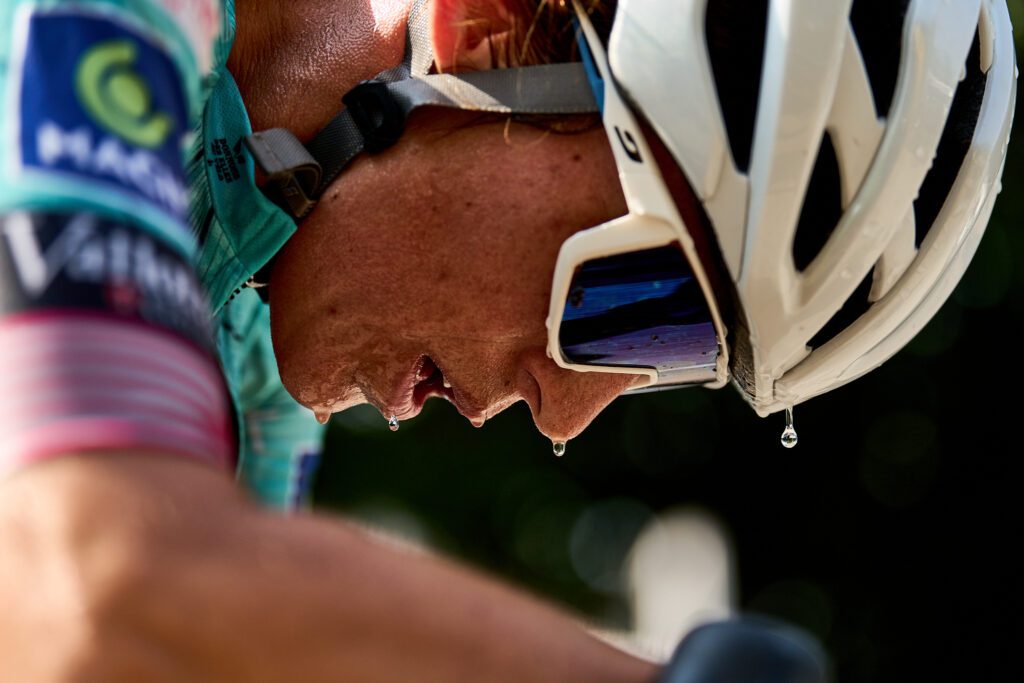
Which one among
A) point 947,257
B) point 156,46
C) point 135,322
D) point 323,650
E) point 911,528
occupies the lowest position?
point 911,528

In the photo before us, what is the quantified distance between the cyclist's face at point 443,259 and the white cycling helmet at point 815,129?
224 mm

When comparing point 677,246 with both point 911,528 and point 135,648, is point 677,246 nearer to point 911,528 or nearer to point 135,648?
point 135,648

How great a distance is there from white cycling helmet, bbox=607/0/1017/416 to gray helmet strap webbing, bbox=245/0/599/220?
140 mm

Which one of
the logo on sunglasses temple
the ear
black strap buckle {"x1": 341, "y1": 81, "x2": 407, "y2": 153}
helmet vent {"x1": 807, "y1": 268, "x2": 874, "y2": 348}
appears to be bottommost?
helmet vent {"x1": 807, "y1": 268, "x2": 874, "y2": 348}

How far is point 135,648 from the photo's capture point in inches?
46.1

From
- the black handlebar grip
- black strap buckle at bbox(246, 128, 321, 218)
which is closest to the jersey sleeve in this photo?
the black handlebar grip

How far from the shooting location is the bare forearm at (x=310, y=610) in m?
1.17

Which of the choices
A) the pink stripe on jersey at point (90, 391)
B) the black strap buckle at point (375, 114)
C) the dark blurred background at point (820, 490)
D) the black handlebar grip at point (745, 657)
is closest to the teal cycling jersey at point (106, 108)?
the pink stripe on jersey at point (90, 391)

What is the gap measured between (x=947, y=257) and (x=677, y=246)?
64 centimetres

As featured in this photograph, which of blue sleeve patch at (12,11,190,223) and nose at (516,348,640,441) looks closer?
blue sleeve patch at (12,11,190,223)

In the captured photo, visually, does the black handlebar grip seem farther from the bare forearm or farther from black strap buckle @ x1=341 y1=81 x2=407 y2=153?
black strap buckle @ x1=341 y1=81 x2=407 y2=153

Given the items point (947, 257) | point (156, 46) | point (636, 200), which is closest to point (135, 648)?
point (156, 46)

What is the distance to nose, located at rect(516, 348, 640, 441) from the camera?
9.18 feet

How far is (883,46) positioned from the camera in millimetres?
2398
